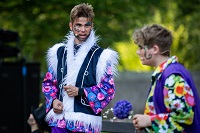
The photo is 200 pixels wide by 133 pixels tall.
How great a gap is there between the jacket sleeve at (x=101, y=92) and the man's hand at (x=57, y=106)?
214 mm

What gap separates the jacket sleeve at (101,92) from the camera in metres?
4.46

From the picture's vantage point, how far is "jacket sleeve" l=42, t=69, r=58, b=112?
4.58m

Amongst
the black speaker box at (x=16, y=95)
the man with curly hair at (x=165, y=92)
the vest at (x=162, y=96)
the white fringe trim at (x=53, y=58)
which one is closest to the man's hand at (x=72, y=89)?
the white fringe trim at (x=53, y=58)

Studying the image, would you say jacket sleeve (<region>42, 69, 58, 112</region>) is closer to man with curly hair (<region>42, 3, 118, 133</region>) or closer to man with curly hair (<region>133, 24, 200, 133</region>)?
man with curly hair (<region>42, 3, 118, 133</region>)

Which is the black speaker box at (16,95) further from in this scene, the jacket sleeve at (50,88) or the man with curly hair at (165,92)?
the man with curly hair at (165,92)

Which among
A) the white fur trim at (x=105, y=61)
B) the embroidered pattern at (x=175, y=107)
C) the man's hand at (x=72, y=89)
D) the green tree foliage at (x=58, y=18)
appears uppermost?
the green tree foliage at (x=58, y=18)

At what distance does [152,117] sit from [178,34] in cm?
1872

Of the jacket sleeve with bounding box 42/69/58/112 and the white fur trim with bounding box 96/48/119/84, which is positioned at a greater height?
the white fur trim with bounding box 96/48/119/84

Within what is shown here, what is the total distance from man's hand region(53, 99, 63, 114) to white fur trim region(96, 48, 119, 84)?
0.32 meters

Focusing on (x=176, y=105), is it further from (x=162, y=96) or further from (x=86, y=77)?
(x=86, y=77)

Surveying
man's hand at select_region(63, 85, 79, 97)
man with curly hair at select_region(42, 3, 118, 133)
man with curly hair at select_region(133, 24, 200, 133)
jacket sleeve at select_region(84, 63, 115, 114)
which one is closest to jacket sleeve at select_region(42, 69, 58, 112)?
man with curly hair at select_region(42, 3, 118, 133)

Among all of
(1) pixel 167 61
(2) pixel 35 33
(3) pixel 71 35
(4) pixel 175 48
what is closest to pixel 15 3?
(2) pixel 35 33

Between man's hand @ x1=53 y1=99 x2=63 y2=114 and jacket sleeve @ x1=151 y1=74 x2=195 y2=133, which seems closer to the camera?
jacket sleeve @ x1=151 y1=74 x2=195 y2=133

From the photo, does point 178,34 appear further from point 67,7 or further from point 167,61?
point 167,61
